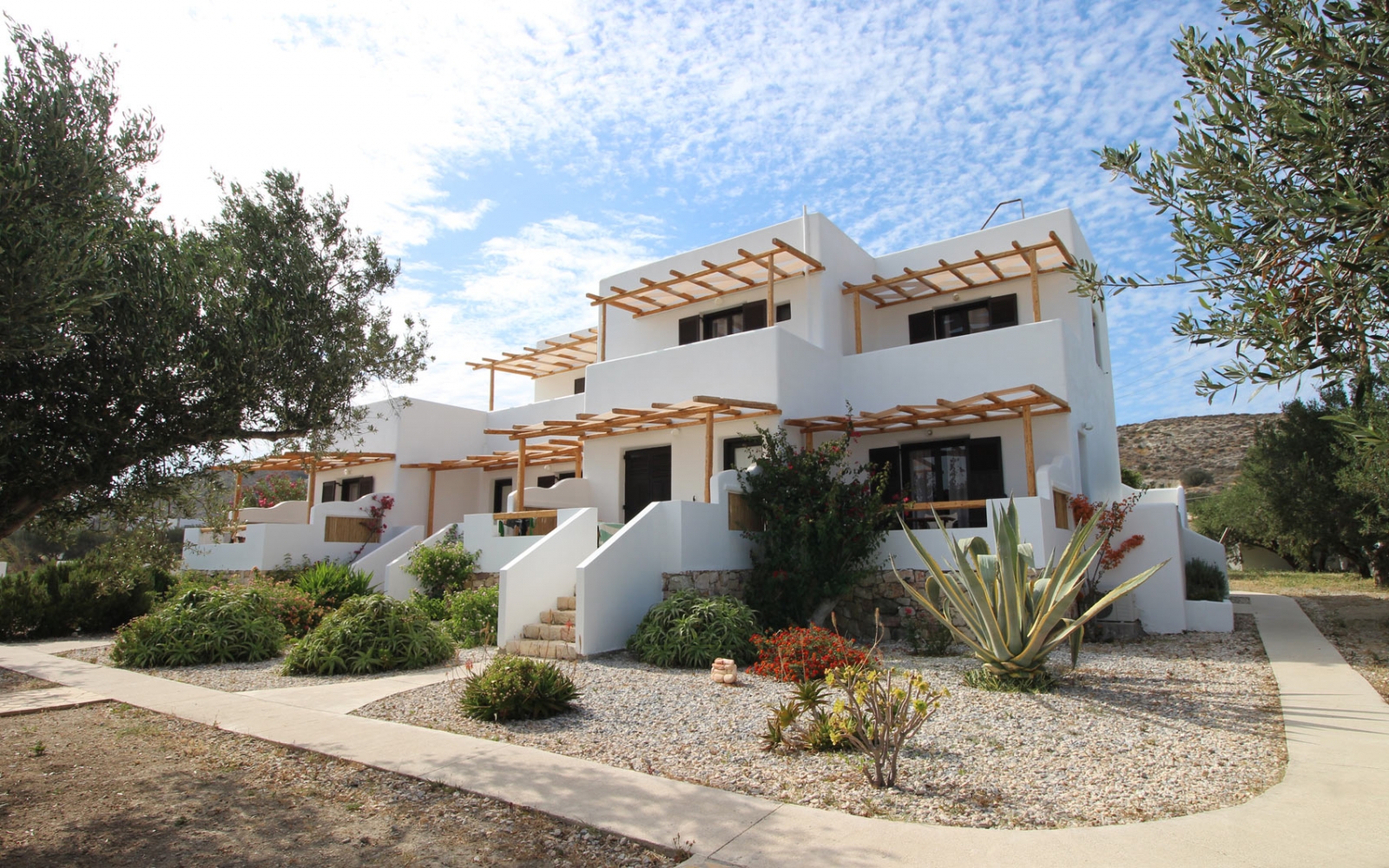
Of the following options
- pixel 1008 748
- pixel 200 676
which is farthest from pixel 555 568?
pixel 1008 748

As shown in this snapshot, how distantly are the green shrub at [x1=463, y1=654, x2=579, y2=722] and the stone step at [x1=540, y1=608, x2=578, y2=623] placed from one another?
3.67 meters

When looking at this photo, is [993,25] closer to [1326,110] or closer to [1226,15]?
[1226,15]

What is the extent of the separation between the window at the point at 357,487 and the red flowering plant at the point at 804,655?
1512 cm

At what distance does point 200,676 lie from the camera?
10.2 m

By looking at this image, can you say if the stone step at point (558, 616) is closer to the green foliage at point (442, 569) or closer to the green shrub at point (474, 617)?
the green shrub at point (474, 617)

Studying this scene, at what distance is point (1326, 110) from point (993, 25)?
543cm

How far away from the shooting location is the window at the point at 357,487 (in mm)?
21875

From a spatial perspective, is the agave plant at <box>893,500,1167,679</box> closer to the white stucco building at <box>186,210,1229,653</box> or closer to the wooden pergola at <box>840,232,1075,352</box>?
the white stucco building at <box>186,210,1229,653</box>

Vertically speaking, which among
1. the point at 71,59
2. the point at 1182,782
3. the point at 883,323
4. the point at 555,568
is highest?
the point at 883,323

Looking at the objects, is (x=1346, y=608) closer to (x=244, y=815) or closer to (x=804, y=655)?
(x=804, y=655)

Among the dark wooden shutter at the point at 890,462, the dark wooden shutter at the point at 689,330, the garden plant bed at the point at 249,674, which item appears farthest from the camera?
the dark wooden shutter at the point at 689,330

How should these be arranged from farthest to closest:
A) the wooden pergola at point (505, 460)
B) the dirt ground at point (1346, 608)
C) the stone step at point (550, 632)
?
1. the wooden pergola at point (505, 460)
2. the stone step at point (550, 632)
3. the dirt ground at point (1346, 608)

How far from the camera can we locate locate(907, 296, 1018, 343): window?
54.3 feet

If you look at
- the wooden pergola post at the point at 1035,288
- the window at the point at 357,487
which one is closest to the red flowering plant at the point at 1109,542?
the wooden pergola post at the point at 1035,288
